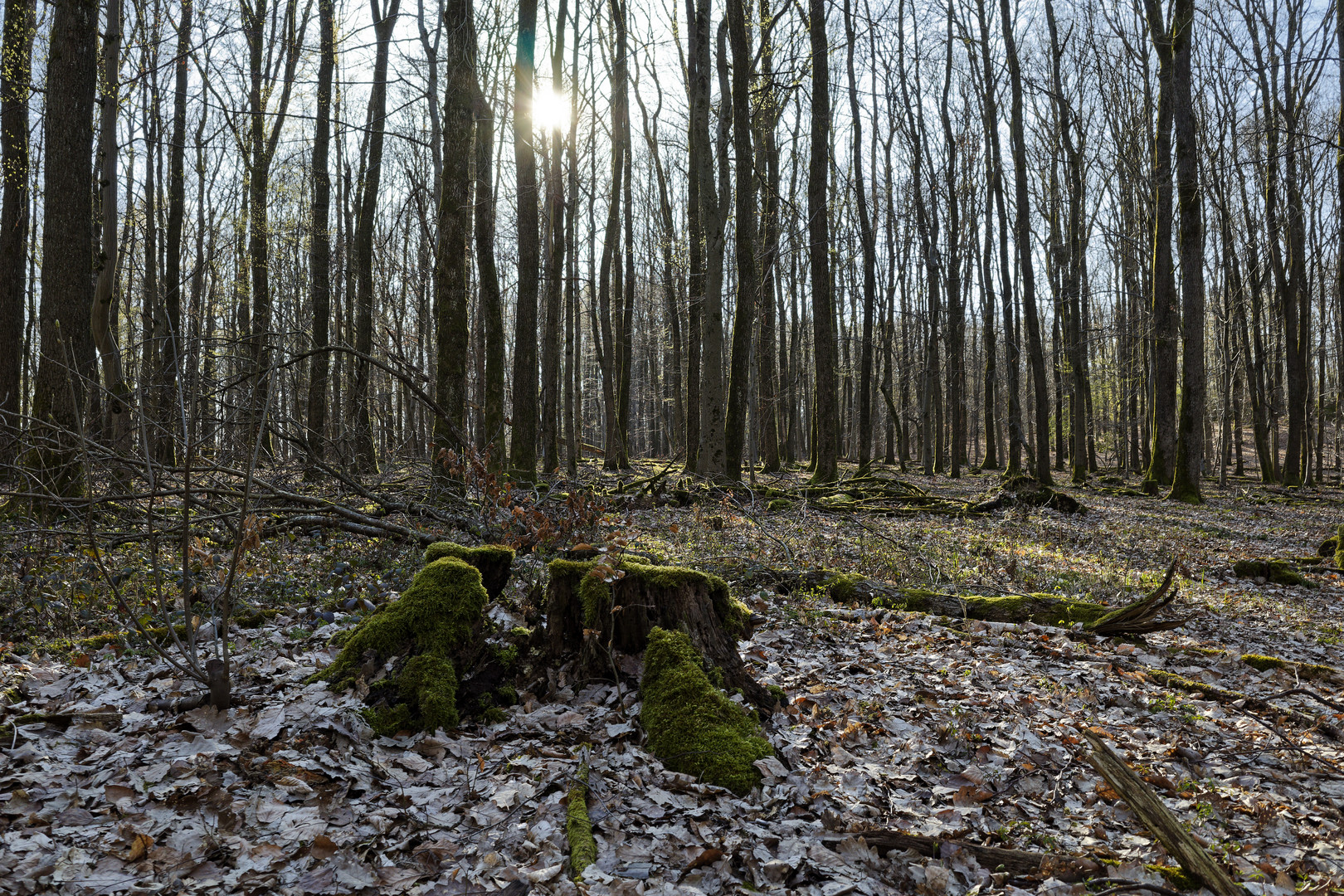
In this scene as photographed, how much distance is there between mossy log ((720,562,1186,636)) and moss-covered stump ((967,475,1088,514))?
6.51 m

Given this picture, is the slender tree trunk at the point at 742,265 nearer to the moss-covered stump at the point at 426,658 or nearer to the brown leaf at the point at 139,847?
the moss-covered stump at the point at 426,658

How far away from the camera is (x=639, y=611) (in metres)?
4.03

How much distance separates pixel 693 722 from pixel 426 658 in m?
1.42

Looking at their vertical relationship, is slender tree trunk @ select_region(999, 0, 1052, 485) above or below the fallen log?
above

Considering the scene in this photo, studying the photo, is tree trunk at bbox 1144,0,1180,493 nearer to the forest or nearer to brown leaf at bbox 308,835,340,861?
the forest

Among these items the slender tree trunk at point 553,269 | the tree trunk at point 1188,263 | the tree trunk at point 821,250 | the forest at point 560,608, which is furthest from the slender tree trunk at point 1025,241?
the slender tree trunk at point 553,269

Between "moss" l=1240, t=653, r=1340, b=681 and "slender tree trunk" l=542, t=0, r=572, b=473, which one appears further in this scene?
"slender tree trunk" l=542, t=0, r=572, b=473

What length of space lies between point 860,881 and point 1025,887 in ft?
→ 1.98

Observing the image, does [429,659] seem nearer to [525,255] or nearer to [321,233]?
[525,255]

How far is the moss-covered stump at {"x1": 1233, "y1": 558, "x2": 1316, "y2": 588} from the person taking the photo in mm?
8164

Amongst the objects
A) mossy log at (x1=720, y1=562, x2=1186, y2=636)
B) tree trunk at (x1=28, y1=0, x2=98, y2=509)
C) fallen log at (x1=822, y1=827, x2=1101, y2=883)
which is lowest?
fallen log at (x1=822, y1=827, x2=1101, y2=883)

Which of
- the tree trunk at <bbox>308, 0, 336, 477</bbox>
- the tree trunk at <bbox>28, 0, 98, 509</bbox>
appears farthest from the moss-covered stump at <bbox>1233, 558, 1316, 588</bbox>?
the tree trunk at <bbox>308, 0, 336, 477</bbox>

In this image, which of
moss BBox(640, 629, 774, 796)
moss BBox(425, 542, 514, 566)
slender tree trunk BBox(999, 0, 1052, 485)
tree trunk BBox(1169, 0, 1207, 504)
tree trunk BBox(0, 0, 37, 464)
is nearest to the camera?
moss BBox(640, 629, 774, 796)

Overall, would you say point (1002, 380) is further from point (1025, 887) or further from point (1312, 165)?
point (1025, 887)
